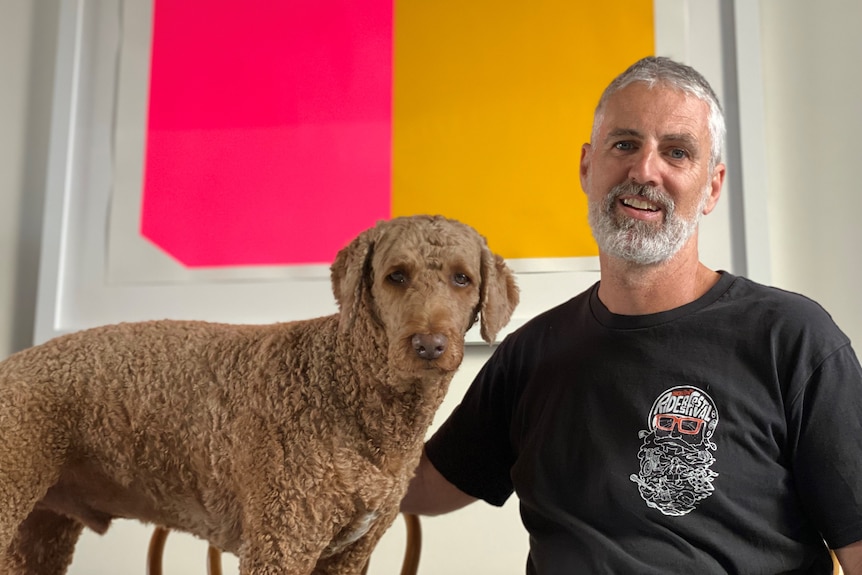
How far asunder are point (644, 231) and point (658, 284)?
0.09m

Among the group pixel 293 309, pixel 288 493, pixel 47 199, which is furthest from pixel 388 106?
pixel 288 493

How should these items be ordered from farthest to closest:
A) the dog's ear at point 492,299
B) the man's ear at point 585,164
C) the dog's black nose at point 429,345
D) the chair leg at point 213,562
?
the chair leg at point 213,562, the man's ear at point 585,164, the dog's ear at point 492,299, the dog's black nose at point 429,345

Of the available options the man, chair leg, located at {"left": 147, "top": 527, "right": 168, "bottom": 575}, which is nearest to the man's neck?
the man

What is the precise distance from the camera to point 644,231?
0.99 meters

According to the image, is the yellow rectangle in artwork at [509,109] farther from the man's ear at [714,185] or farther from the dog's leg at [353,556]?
the dog's leg at [353,556]

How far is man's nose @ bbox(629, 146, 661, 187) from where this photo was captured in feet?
3.20

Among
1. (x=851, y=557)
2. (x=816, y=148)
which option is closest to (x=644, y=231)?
(x=851, y=557)

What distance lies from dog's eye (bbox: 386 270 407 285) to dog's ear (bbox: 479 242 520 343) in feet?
0.35

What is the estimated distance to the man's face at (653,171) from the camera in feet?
3.24

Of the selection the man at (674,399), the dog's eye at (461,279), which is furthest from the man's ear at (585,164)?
the dog's eye at (461,279)

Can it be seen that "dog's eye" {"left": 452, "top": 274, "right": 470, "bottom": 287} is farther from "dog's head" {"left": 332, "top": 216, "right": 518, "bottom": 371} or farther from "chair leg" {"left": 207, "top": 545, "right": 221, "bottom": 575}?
"chair leg" {"left": 207, "top": 545, "right": 221, "bottom": 575}

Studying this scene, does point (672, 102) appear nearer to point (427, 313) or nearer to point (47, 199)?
point (427, 313)

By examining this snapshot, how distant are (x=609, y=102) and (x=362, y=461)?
2.01 ft

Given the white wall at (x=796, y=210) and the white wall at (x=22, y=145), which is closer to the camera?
the white wall at (x=796, y=210)
